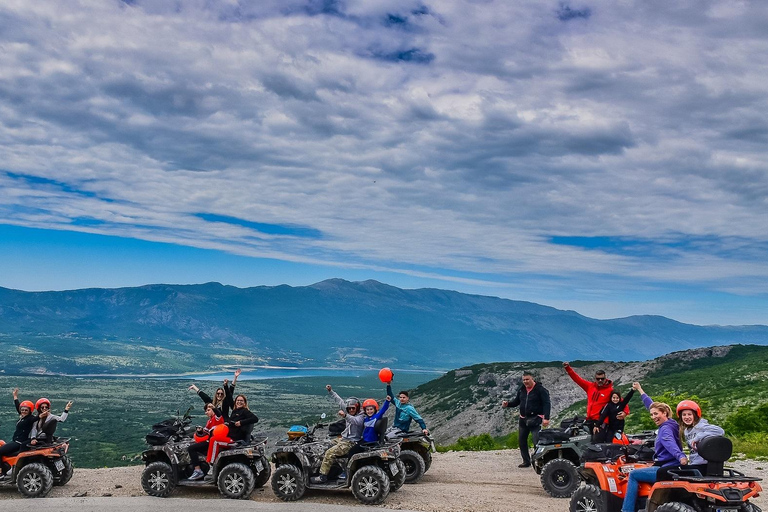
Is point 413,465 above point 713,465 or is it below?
below

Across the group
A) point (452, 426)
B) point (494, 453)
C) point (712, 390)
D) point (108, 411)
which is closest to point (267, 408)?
point (108, 411)

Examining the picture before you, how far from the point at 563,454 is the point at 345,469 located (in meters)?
4.92

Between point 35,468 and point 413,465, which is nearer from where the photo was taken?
point 35,468

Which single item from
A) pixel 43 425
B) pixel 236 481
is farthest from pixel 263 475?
pixel 43 425

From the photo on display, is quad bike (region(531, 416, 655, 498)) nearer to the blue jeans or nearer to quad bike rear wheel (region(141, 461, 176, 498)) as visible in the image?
the blue jeans

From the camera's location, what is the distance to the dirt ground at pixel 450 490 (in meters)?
13.4

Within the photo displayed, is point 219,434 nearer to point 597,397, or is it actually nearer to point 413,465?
point 413,465

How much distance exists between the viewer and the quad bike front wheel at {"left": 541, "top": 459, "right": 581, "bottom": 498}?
14.2m

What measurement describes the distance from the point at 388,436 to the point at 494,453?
7215 millimetres

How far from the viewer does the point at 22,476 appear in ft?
46.9

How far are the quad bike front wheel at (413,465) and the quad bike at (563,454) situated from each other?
270 cm

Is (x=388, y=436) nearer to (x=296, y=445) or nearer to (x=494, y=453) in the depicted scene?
(x=296, y=445)

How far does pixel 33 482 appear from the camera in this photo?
46.9 feet

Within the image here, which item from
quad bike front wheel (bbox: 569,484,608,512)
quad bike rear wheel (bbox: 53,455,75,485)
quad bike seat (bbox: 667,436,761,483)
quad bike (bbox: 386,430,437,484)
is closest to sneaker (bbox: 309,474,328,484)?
quad bike (bbox: 386,430,437,484)
